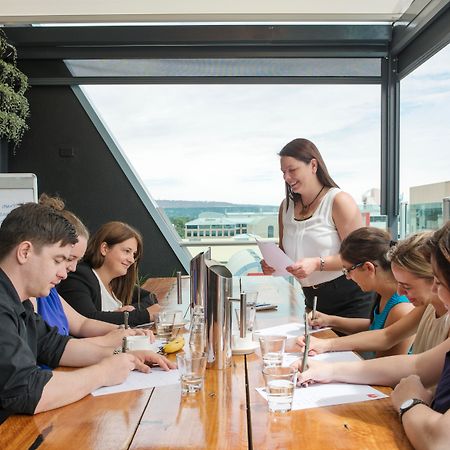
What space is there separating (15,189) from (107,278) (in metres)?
2.81

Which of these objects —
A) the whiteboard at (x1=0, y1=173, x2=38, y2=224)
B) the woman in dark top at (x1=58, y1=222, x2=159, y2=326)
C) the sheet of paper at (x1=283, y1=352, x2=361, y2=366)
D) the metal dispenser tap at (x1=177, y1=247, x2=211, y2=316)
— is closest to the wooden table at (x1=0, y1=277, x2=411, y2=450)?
the sheet of paper at (x1=283, y1=352, x2=361, y2=366)

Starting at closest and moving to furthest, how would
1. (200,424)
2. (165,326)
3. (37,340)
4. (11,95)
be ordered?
(200,424), (37,340), (165,326), (11,95)

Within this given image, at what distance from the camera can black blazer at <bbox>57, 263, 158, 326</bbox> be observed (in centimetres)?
274

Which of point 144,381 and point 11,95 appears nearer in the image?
point 144,381

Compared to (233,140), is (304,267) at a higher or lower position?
lower

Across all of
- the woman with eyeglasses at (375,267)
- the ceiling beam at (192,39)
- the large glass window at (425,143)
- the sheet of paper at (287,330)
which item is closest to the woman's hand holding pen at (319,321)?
the sheet of paper at (287,330)

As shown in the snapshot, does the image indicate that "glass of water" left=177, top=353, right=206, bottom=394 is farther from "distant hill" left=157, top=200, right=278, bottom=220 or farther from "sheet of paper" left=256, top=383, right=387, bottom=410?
"distant hill" left=157, top=200, right=278, bottom=220

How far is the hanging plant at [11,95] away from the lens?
555 centimetres

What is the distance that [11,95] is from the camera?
5.56m

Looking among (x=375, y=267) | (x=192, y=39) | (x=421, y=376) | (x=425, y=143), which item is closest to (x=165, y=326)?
(x=375, y=267)

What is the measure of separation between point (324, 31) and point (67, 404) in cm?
509

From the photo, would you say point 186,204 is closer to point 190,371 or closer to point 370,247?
point 370,247

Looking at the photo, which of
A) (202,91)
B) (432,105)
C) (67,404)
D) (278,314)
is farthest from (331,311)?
(202,91)

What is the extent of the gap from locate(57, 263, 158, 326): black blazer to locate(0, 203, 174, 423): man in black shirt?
2.16 ft
